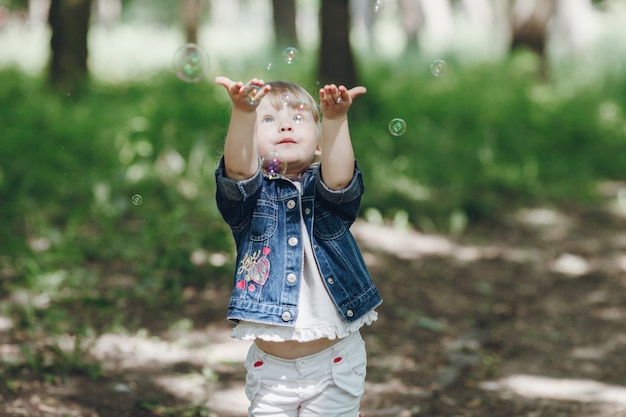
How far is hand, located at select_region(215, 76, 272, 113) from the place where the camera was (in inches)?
98.8

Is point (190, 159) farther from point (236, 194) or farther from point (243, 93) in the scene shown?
point (243, 93)

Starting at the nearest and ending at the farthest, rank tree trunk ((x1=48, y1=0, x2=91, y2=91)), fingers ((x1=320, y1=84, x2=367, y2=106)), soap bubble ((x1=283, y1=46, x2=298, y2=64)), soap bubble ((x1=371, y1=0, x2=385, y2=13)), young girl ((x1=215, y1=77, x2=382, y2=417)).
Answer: fingers ((x1=320, y1=84, x2=367, y2=106))
young girl ((x1=215, y1=77, x2=382, y2=417))
soap bubble ((x1=283, y1=46, x2=298, y2=64))
soap bubble ((x1=371, y1=0, x2=385, y2=13))
tree trunk ((x1=48, y1=0, x2=91, y2=91))

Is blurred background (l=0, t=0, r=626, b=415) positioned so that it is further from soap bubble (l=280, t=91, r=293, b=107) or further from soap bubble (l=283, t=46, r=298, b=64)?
soap bubble (l=280, t=91, r=293, b=107)

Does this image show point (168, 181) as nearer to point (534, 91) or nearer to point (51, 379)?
point (51, 379)

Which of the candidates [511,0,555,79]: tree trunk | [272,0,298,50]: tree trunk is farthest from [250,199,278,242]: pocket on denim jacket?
[272,0,298,50]: tree trunk

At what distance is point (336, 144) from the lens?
2.72m

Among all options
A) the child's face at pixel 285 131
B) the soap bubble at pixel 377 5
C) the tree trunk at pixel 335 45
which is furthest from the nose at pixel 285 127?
the tree trunk at pixel 335 45

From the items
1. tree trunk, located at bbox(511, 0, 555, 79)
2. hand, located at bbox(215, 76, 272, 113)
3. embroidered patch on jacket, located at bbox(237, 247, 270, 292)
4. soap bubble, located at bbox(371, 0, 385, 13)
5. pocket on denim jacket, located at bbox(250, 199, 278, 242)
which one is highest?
tree trunk, located at bbox(511, 0, 555, 79)

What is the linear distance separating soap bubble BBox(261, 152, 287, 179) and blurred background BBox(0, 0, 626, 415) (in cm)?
51

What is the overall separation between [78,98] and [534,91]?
6037mm

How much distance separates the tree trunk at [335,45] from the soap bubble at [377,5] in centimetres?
603

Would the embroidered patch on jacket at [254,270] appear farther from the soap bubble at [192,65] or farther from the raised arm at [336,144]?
the soap bubble at [192,65]

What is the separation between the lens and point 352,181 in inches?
110

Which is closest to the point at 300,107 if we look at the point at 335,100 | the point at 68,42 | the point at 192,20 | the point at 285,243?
the point at 335,100
